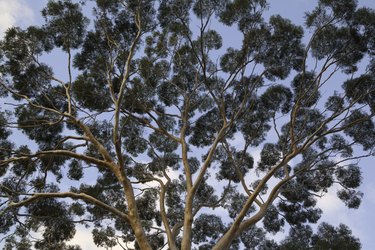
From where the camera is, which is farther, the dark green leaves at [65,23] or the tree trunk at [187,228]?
the dark green leaves at [65,23]

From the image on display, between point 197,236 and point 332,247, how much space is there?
4.35 meters

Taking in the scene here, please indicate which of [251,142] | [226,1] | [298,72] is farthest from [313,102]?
[226,1]

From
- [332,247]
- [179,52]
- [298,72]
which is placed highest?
[179,52]

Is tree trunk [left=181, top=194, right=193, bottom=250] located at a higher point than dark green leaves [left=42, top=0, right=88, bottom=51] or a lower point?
lower

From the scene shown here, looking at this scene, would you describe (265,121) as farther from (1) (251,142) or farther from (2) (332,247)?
(2) (332,247)

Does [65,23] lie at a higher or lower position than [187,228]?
higher

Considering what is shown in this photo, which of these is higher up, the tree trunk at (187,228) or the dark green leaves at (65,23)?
the dark green leaves at (65,23)

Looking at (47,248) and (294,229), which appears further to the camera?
(294,229)

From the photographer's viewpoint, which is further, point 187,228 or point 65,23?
point 65,23

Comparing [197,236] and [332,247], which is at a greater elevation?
[197,236]

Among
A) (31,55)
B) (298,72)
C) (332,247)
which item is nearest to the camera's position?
(31,55)

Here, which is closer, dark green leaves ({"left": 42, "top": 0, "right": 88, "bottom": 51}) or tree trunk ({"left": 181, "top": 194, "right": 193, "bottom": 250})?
tree trunk ({"left": 181, "top": 194, "right": 193, "bottom": 250})

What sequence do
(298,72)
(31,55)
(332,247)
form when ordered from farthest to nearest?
(332,247), (298,72), (31,55)

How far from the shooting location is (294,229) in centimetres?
1461
